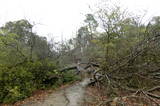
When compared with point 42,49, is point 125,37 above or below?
above

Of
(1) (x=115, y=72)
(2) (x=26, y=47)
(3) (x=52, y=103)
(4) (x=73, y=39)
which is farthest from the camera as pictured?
(4) (x=73, y=39)

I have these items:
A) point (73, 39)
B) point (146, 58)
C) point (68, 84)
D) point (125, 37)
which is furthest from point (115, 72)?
point (73, 39)

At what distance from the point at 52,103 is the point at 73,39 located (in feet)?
45.6

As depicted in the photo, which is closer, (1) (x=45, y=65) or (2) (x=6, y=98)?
(2) (x=6, y=98)

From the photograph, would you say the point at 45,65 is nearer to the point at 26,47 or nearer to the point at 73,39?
the point at 26,47

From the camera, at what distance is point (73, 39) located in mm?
18281

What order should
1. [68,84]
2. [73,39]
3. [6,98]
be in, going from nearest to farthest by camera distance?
[6,98] < [68,84] < [73,39]

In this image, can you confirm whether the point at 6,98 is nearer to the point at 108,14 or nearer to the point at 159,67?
the point at 159,67

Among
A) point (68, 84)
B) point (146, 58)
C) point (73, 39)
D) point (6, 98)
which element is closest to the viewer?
point (6, 98)

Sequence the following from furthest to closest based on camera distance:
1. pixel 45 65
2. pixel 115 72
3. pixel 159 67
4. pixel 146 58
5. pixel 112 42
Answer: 1. pixel 112 42
2. pixel 45 65
3. pixel 115 72
4. pixel 146 58
5. pixel 159 67

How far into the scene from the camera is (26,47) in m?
9.40

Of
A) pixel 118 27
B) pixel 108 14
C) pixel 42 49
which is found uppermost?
pixel 108 14

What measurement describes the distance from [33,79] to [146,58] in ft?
19.3

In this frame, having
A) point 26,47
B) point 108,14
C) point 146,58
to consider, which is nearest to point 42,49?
point 26,47
